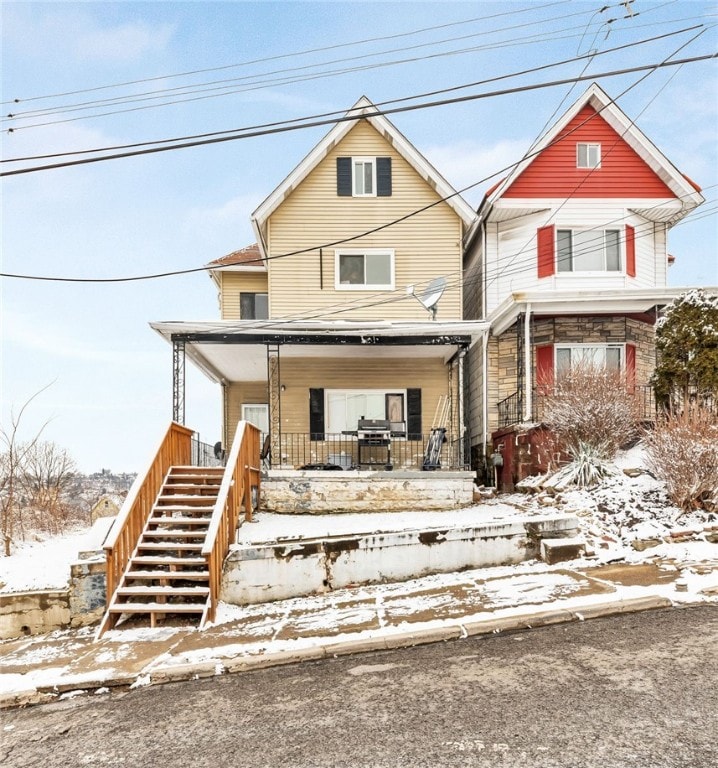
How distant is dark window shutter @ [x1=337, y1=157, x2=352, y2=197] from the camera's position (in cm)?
1630

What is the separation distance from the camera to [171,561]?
24.8 feet

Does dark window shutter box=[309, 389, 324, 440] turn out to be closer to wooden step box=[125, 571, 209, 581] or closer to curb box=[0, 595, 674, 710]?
wooden step box=[125, 571, 209, 581]

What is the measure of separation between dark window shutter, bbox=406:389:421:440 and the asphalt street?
10101 mm

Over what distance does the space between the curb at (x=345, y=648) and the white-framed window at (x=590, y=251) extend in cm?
1210

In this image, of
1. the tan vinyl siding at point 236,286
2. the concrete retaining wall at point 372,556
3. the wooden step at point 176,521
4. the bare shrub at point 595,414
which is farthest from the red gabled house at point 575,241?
the wooden step at point 176,521

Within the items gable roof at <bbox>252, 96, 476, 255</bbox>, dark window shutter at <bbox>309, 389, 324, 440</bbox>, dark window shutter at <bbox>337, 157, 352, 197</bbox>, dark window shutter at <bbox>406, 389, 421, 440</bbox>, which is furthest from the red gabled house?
dark window shutter at <bbox>309, 389, 324, 440</bbox>

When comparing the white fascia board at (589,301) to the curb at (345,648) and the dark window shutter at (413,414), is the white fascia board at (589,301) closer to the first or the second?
the dark window shutter at (413,414)

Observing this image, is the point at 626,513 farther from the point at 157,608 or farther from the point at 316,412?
the point at 316,412

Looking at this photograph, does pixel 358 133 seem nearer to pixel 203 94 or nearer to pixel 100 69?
pixel 203 94

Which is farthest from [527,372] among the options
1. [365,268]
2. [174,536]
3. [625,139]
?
[174,536]

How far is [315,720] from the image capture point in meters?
4.08

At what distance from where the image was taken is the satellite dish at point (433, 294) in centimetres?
1519

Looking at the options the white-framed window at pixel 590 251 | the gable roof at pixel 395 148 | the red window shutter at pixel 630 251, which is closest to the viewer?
the gable roof at pixel 395 148

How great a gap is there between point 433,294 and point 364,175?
164 inches
